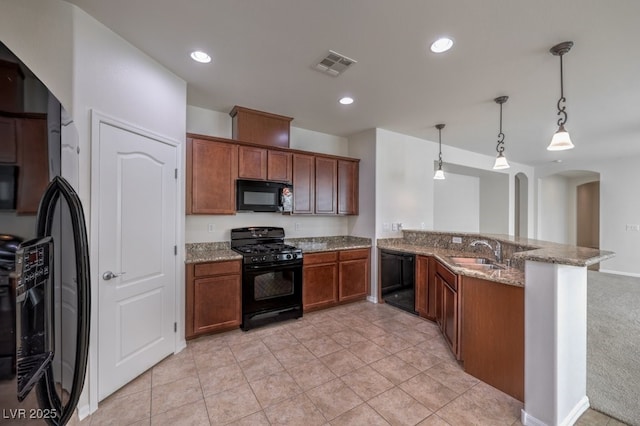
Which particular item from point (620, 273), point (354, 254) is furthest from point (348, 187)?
point (620, 273)

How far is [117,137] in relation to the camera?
6.74 feet

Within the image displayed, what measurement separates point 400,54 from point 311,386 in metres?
2.90

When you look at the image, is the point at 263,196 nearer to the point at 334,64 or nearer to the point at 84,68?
the point at 334,64

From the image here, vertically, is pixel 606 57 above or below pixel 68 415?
above

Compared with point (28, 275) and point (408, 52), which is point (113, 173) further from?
point (408, 52)

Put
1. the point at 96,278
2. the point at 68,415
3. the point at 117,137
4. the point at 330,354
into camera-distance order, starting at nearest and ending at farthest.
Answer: the point at 68,415 < the point at 96,278 < the point at 117,137 < the point at 330,354

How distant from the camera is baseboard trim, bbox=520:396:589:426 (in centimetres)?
171

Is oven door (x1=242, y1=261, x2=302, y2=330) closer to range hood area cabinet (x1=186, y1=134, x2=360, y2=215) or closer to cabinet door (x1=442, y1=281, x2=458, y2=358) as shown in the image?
range hood area cabinet (x1=186, y1=134, x2=360, y2=215)

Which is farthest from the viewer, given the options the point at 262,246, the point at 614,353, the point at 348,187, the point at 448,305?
the point at 348,187

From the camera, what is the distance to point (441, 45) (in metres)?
2.13

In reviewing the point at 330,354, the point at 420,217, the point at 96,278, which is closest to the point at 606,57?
the point at 420,217

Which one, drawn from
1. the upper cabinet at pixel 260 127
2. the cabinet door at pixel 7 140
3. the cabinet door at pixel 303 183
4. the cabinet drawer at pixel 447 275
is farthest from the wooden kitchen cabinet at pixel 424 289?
the cabinet door at pixel 7 140

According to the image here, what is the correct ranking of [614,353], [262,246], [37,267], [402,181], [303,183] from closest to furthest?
[37,267] → [614,353] → [262,246] → [303,183] → [402,181]

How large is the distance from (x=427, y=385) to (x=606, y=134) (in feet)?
17.3
